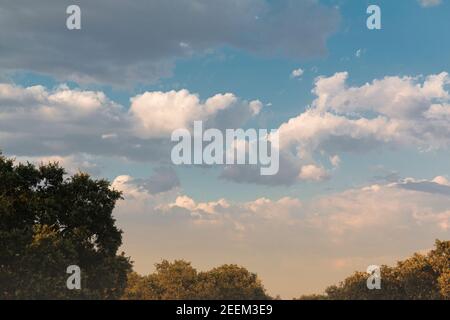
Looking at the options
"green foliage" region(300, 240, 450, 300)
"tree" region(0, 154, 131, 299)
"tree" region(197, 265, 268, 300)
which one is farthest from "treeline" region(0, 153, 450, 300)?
"tree" region(197, 265, 268, 300)

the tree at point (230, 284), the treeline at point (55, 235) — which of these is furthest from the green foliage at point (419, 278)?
the treeline at point (55, 235)

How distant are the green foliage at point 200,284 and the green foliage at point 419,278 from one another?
77.9ft

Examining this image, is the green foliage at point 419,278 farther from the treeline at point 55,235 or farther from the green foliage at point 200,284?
the treeline at point 55,235

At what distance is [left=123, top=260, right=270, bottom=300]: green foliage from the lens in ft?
384

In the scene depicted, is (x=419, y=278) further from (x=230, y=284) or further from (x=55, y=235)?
(x=55, y=235)

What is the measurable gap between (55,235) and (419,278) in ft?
207

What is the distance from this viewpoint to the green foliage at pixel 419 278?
90375 mm

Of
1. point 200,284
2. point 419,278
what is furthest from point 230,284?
point 419,278

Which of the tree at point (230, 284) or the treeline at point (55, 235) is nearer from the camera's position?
the treeline at point (55, 235)

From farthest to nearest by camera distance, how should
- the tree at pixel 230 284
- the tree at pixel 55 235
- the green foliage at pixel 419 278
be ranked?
the tree at pixel 230 284, the green foliage at pixel 419 278, the tree at pixel 55 235
